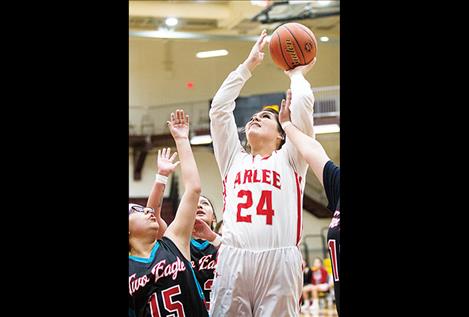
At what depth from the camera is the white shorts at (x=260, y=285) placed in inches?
162

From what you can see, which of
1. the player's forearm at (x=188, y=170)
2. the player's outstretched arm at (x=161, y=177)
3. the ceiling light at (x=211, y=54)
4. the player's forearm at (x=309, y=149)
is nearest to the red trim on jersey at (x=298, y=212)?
the player's forearm at (x=309, y=149)

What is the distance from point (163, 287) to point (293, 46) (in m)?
1.50

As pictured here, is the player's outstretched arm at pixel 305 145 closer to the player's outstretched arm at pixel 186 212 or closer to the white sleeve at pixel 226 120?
the white sleeve at pixel 226 120

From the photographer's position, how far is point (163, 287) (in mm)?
3912

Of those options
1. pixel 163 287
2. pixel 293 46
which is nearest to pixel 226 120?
pixel 293 46

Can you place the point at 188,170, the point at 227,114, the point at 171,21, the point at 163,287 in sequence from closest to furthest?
1. the point at 163,287
2. the point at 188,170
3. the point at 227,114
4. the point at 171,21

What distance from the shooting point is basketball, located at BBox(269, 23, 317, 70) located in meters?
4.30

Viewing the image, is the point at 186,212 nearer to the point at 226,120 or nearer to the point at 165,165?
the point at 165,165

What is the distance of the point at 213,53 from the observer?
21781 millimetres
